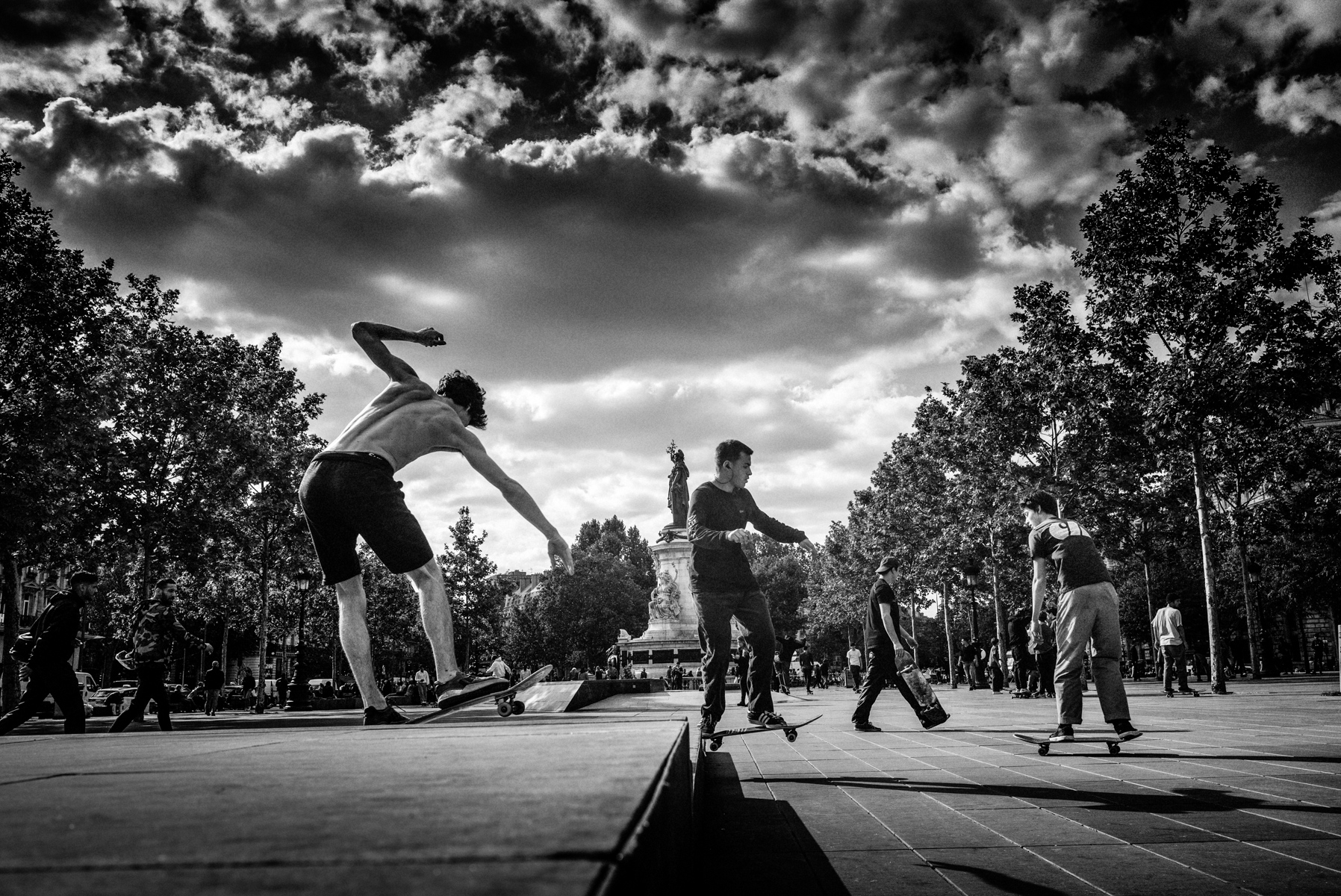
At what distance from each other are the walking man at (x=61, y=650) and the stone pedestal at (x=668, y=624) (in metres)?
36.8

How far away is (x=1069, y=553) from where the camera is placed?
21.1 feet

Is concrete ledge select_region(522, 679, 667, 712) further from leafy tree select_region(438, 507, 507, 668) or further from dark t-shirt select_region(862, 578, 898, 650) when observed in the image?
leafy tree select_region(438, 507, 507, 668)

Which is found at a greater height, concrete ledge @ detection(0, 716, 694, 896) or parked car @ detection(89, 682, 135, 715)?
concrete ledge @ detection(0, 716, 694, 896)

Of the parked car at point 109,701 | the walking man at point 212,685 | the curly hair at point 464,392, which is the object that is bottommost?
the parked car at point 109,701

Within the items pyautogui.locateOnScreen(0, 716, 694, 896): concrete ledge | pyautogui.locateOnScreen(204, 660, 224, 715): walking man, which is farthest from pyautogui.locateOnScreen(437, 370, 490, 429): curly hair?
pyautogui.locateOnScreen(204, 660, 224, 715): walking man

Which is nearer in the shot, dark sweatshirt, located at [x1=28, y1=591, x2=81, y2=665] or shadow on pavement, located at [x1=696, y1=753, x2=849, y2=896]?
shadow on pavement, located at [x1=696, y1=753, x2=849, y2=896]

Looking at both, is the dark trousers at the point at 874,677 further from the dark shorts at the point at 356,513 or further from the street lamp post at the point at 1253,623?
the street lamp post at the point at 1253,623

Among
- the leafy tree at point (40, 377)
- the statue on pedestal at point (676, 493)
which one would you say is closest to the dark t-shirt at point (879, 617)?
the leafy tree at point (40, 377)

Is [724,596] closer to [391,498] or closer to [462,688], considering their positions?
[462,688]

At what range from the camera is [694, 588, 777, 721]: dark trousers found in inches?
235

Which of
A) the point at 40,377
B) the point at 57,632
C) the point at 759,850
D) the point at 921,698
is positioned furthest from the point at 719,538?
the point at 40,377

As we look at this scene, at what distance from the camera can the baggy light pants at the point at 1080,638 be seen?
20.3 ft

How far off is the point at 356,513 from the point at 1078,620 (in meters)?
4.97

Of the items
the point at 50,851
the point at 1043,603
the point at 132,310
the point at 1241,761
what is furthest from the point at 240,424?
the point at 50,851
